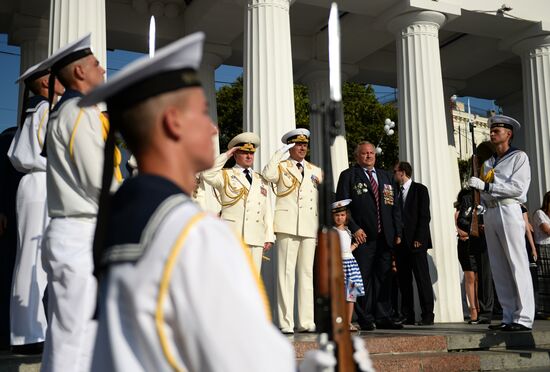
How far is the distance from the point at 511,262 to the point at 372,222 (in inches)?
77.5

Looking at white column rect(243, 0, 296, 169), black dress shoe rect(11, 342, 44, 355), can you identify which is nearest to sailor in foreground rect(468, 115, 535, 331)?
white column rect(243, 0, 296, 169)

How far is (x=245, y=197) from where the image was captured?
8547 mm

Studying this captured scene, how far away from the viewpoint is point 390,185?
9672 mm

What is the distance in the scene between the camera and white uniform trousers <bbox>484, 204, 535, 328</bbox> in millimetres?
8070

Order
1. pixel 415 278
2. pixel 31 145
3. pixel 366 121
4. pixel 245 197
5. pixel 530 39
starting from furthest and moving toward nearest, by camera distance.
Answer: pixel 366 121 < pixel 530 39 < pixel 415 278 < pixel 245 197 < pixel 31 145

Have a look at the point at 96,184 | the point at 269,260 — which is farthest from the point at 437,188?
the point at 96,184

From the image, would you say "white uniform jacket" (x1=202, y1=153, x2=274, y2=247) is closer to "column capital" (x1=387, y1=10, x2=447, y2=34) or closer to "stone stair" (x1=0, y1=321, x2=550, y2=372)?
"stone stair" (x1=0, y1=321, x2=550, y2=372)

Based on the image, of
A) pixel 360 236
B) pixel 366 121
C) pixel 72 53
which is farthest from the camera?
pixel 366 121

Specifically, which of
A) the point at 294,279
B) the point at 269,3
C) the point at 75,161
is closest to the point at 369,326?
the point at 294,279

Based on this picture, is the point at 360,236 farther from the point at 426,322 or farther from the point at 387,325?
the point at 426,322

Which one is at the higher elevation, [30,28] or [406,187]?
[30,28]

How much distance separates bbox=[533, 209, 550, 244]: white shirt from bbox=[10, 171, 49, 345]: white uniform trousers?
8.64 metres

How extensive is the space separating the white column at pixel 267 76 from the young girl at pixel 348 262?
5.86 feet

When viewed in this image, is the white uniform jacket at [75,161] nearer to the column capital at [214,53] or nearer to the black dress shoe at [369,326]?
the black dress shoe at [369,326]
